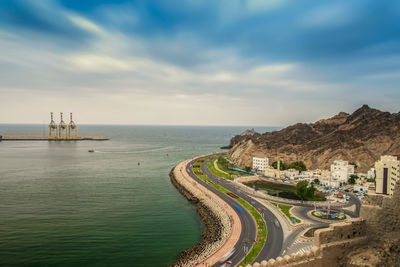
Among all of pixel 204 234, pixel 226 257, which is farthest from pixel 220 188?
pixel 226 257

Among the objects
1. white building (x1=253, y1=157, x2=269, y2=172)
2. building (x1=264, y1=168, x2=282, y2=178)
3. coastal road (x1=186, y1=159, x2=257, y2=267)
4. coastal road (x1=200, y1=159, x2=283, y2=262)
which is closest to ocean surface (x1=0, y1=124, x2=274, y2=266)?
coastal road (x1=186, y1=159, x2=257, y2=267)

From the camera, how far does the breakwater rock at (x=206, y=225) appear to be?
1618 inches

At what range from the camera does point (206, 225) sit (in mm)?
56375

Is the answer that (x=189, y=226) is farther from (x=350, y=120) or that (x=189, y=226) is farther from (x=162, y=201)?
(x=350, y=120)

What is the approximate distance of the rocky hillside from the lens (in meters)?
117

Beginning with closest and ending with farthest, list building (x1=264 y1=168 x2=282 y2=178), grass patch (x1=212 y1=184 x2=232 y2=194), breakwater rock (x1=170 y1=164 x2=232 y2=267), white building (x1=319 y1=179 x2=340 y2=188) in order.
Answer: breakwater rock (x1=170 y1=164 x2=232 y2=267), grass patch (x1=212 y1=184 x2=232 y2=194), white building (x1=319 y1=179 x2=340 y2=188), building (x1=264 y1=168 x2=282 y2=178)

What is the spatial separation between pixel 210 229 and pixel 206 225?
11.8ft

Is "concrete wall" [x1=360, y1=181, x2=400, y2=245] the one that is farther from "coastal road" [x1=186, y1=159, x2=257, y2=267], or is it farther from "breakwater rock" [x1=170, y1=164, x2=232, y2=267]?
"breakwater rock" [x1=170, y1=164, x2=232, y2=267]

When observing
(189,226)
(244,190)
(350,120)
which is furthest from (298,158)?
(189,226)

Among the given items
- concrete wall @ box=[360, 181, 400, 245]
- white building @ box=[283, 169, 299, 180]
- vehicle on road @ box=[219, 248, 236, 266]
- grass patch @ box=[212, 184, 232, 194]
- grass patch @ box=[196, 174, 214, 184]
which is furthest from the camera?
white building @ box=[283, 169, 299, 180]

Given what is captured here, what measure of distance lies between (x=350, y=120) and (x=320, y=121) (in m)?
21.5

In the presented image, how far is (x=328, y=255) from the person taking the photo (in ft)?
39.3

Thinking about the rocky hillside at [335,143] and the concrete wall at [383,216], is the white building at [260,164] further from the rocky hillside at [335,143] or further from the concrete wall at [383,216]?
the concrete wall at [383,216]

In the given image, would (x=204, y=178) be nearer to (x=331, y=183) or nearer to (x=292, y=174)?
(x=292, y=174)
